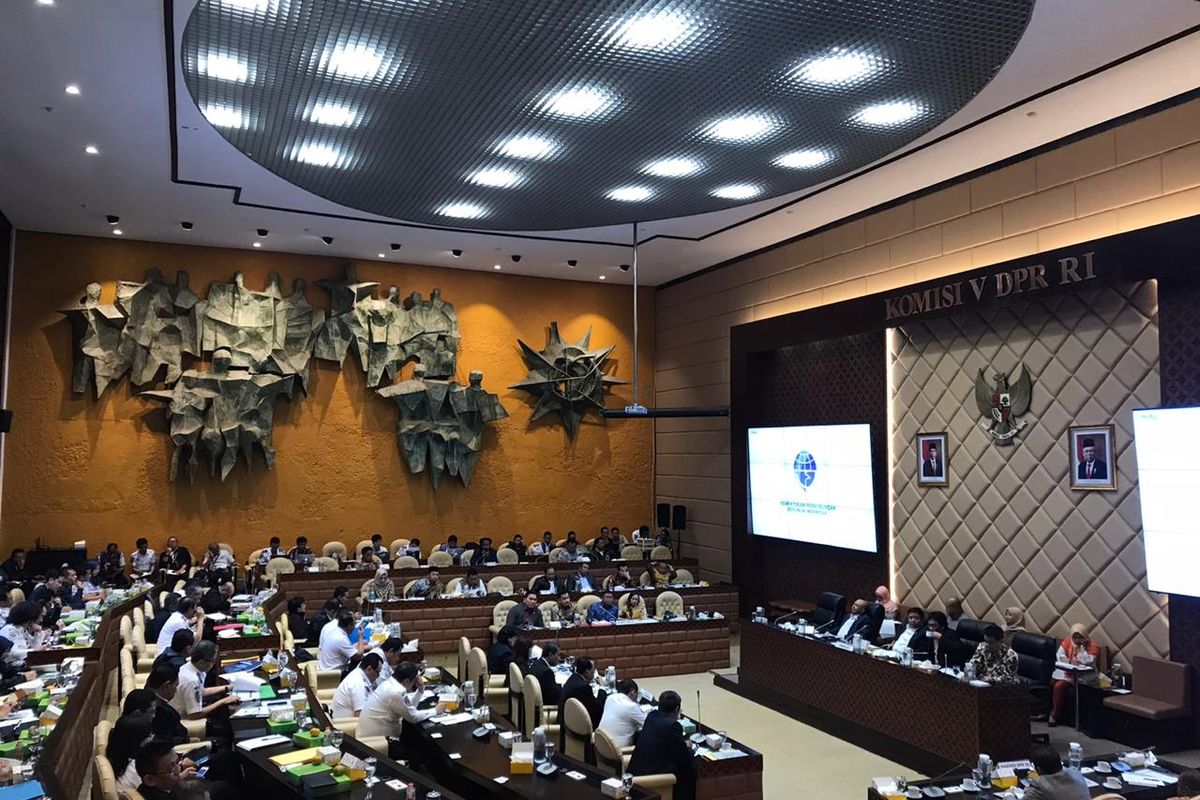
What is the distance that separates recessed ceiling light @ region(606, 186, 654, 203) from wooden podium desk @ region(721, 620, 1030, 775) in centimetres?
481

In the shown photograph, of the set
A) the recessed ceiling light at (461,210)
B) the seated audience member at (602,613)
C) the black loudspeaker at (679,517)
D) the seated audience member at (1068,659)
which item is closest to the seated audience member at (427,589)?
the seated audience member at (602,613)

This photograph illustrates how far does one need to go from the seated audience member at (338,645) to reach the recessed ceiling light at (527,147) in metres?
4.57

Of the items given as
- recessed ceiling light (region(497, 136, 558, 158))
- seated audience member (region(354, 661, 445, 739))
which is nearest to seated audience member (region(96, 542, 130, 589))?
seated audience member (region(354, 661, 445, 739))

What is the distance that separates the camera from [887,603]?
1066cm

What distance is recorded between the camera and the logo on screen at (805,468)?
493 inches

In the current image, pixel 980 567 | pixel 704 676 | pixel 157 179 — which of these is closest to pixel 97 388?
pixel 157 179

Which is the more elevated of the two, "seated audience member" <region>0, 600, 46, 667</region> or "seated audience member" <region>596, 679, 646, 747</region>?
"seated audience member" <region>0, 600, 46, 667</region>

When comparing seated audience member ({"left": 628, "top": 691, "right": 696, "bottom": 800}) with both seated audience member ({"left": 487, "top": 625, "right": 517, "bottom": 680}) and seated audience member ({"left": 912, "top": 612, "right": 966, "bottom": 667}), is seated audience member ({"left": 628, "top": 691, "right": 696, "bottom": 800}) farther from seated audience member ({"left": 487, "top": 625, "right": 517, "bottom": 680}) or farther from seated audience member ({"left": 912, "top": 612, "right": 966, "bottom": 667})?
seated audience member ({"left": 912, "top": 612, "right": 966, "bottom": 667})

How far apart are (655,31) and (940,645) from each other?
6.59 meters

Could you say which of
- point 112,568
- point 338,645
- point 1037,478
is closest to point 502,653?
point 338,645

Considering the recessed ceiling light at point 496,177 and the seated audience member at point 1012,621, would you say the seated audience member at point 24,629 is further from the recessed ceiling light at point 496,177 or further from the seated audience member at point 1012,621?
the seated audience member at point 1012,621

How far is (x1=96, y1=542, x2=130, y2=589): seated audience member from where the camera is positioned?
12.0 metres

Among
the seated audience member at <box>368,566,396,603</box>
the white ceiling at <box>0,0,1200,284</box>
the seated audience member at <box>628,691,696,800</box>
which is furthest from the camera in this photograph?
the seated audience member at <box>368,566,396,603</box>

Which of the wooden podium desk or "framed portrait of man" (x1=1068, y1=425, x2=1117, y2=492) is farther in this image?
"framed portrait of man" (x1=1068, y1=425, x2=1117, y2=492)
